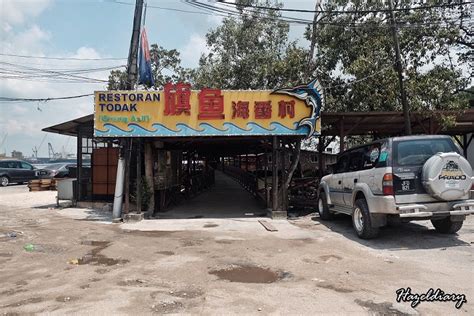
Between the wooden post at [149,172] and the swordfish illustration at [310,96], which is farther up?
the swordfish illustration at [310,96]

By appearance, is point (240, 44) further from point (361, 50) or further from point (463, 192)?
point (463, 192)

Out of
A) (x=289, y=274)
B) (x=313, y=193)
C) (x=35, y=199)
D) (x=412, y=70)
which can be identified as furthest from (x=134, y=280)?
(x=412, y=70)

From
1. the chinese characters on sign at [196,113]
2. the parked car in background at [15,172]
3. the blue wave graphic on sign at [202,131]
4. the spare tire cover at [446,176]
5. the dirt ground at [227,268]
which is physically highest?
the chinese characters on sign at [196,113]

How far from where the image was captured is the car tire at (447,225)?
8352mm

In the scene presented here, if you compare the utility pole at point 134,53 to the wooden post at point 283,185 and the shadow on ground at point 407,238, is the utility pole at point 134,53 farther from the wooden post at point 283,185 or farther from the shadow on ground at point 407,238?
the shadow on ground at point 407,238

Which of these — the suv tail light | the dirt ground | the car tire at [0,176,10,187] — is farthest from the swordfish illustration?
the car tire at [0,176,10,187]

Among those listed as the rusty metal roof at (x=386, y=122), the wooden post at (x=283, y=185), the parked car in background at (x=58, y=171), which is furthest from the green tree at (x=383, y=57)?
the parked car in background at (x=58, y=171)

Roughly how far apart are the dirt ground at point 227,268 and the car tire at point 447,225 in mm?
215

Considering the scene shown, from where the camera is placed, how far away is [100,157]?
13.9 metres

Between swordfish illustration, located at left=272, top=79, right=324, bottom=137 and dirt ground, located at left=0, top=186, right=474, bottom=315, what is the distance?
295 cm

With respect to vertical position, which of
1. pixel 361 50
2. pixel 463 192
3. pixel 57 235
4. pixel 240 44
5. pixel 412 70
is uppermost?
pixel 240 44

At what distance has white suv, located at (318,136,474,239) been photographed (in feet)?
23.9

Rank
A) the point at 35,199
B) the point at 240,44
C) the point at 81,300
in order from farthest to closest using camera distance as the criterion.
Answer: the point at 240,44
the point at 35,199
the point at 81,300

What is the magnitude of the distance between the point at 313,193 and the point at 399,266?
736 cm
